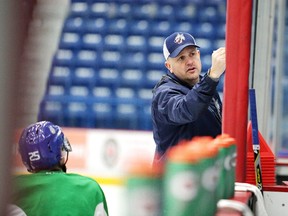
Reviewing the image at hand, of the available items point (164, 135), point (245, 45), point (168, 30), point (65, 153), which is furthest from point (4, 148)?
point (168, 30)

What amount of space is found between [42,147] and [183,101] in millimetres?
578

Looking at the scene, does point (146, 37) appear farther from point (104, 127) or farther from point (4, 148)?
point (4, 148)

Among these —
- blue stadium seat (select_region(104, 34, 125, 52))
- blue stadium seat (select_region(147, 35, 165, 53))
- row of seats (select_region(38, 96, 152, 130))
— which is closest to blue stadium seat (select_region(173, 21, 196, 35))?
blue stadium seat (select_region(147, 35, 165, 53))

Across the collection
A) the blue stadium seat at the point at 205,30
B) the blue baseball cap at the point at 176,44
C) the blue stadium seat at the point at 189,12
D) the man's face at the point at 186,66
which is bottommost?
the man's face at the point at 186,66

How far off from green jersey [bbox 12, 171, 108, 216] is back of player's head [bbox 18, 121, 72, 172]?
0.05 metres

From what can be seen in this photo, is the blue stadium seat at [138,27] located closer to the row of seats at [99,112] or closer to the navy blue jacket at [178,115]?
the row of seats at [99,112]

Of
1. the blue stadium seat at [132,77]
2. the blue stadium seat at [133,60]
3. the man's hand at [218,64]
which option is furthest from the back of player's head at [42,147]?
the blue stadium seat at [133,60]

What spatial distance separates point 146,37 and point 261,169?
5.32m

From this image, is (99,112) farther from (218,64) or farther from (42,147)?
(42,147)

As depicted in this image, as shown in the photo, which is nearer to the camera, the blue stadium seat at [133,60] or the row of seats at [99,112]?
the row of seats at [99,112]

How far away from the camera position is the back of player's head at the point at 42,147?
1885mm

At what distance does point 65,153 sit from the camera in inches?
80.0

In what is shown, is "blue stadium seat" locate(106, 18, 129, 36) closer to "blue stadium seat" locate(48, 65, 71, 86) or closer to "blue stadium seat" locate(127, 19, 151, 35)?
"blue stadium seat" locate(127, 19, 151, 35)

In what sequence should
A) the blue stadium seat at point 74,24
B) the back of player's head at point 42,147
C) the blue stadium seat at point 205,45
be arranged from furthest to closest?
the blue stadium seat at point 74,24, the blue stadium seat at point 205,45, the back of player's head at point 42,147
